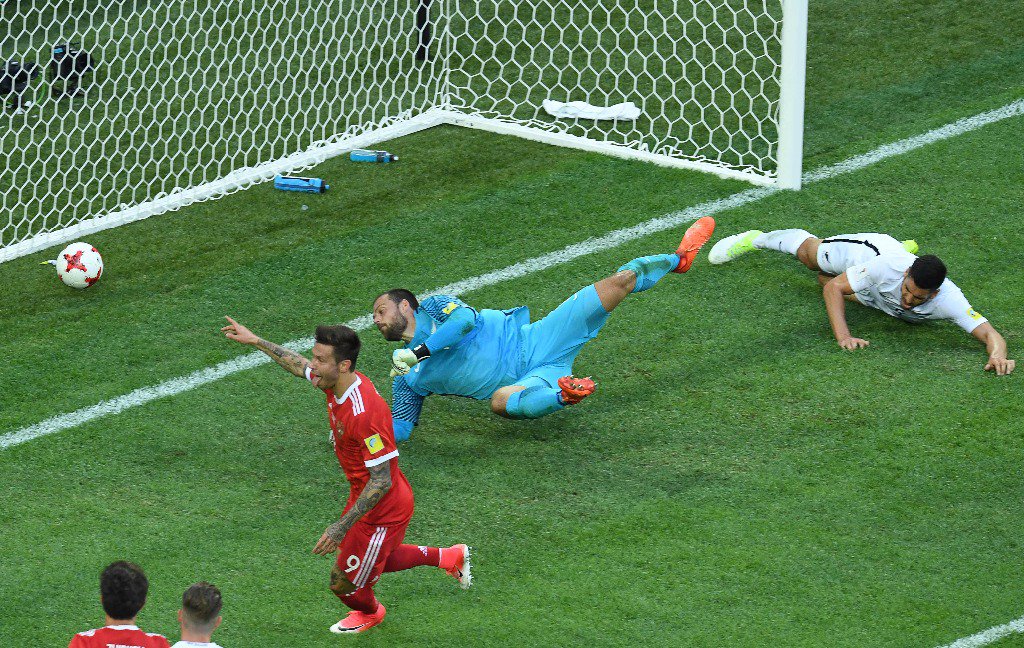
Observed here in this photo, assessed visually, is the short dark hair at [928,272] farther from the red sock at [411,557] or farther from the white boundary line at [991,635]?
the red sock at [411,557]

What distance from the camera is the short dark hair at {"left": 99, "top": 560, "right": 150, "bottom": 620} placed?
214 inches

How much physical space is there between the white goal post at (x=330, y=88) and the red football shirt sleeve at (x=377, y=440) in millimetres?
5366

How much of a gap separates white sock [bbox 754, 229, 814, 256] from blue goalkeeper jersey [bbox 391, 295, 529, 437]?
2.35 meters

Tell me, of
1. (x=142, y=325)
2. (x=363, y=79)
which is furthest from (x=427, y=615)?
(x=363, y=79)

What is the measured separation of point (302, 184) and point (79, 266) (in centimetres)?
207

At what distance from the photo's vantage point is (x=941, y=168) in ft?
37.7

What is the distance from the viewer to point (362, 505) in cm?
665

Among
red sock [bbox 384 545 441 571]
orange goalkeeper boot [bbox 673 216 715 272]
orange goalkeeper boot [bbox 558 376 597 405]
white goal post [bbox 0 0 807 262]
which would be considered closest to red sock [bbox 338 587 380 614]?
red sock [bbox 384 545 441 571]

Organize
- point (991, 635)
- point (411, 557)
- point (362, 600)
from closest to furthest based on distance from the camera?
point (991, 635) < point (362, 600) < point (411, 557)

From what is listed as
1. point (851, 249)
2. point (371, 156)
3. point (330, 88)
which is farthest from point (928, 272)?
point (330, 88)

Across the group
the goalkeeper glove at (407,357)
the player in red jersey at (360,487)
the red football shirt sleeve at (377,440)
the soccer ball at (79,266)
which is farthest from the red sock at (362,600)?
the soccer ball at (79,266)

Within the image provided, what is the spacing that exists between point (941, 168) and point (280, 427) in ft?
18.3

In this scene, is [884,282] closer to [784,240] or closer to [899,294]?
[899,294]

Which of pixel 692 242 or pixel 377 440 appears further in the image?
pixel 692 242
